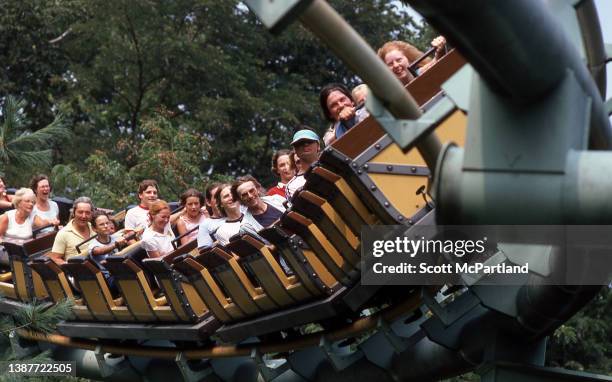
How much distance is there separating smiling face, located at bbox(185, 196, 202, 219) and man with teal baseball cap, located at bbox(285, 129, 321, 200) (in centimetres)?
175

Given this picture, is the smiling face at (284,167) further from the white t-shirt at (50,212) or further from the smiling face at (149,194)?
the white t-shirt at (50,212)

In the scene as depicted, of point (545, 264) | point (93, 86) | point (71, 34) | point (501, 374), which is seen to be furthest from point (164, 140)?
point (545, 264)

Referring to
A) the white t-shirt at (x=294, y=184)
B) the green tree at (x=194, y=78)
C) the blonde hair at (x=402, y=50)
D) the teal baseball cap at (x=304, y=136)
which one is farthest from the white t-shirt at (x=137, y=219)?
the green tree at (x=194, y=78)

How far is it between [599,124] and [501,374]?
4.51 metres

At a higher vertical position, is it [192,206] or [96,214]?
[96,214]

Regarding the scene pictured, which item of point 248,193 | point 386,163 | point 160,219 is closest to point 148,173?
point 160,219

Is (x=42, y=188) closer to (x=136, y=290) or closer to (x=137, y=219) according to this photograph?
(x=137, y=219)

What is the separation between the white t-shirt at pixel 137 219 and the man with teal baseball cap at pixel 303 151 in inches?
103

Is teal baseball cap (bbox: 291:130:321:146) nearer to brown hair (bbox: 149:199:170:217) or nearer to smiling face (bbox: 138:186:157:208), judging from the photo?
brown hair (bbox: 149:199:170:217)

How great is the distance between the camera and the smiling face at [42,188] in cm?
1128

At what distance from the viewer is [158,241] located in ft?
31.6

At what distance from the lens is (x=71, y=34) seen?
24625 millimetres

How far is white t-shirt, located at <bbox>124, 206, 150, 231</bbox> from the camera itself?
10531mm

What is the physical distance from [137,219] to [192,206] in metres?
0.88
